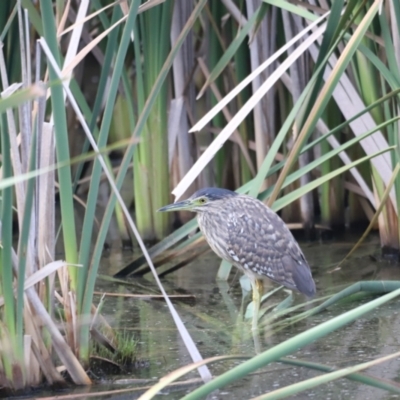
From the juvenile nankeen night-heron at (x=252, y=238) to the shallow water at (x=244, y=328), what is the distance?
0.71 feet

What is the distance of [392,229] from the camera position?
4699mm

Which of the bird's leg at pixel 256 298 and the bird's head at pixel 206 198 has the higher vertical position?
the bird's head at pixel 206 198

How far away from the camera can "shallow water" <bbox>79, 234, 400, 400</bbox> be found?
9.75 ft

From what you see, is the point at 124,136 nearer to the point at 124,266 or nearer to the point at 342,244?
the point at 124,266

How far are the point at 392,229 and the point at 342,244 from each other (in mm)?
612

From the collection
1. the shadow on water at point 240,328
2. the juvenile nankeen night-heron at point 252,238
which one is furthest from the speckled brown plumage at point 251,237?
the shadow on water at point 240,328

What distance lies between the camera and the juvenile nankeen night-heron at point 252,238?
4.17 meters

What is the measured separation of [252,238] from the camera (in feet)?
14.3

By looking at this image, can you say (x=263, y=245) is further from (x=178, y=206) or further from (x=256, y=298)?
(x=178, y=206)

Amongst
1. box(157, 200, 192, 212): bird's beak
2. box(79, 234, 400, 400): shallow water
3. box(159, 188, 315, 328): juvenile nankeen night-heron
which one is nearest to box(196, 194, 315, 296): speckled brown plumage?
box(159, 188, 315, 328): juvenile nankeen night-heron

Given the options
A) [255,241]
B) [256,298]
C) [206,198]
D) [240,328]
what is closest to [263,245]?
[255,241]

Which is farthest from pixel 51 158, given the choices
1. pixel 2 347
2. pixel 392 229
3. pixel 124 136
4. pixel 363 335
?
pixel 124 136

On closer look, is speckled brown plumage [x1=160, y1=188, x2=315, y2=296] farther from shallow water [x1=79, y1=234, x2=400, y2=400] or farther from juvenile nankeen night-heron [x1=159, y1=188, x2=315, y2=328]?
shallow water [x1=79, y1=234, x2=400, y2=400]

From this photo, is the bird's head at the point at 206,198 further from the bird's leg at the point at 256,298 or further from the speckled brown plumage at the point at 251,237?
the bird's leg at the point at 256,298
